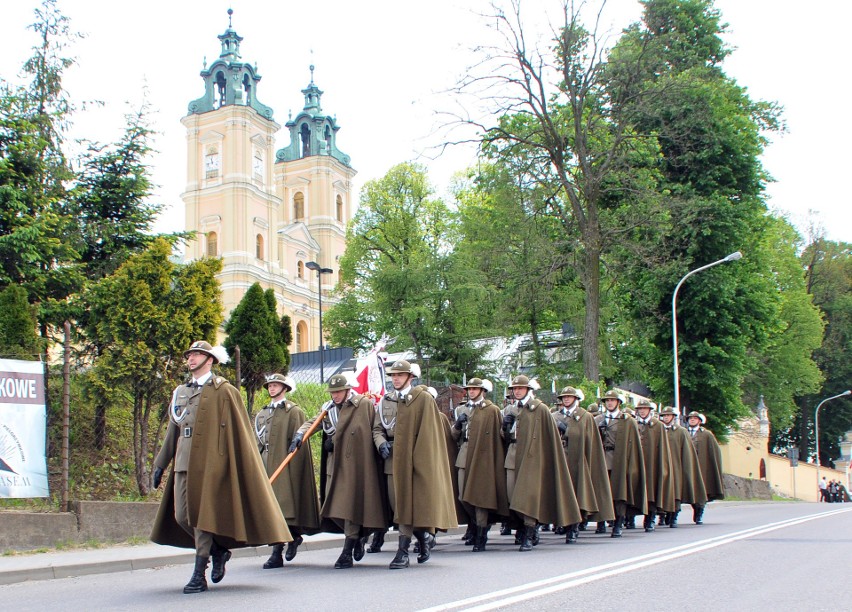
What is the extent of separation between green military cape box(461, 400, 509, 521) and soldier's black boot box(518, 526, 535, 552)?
0.36 m

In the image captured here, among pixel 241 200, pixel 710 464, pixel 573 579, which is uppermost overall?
pixel 241 200

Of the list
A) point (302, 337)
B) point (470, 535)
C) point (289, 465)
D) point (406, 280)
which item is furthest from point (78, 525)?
point (302, 337)

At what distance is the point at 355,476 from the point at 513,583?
2635mm

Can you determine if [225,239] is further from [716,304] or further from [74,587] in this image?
[74,587]

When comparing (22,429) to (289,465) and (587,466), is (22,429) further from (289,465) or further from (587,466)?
(587,466)

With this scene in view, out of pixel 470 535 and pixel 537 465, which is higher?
pixel 537 465

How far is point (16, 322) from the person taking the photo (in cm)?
1420

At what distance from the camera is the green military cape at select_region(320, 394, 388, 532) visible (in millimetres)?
10141

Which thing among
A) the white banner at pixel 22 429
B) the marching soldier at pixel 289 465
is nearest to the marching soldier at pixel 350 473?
the marching soldier at pixel 289 465

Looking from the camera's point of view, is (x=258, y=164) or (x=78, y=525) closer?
(x=78, y=525)

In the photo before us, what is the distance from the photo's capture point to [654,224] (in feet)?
88.5

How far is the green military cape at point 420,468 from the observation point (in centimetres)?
1004

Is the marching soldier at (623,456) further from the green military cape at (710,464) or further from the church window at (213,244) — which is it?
the church window at (213,244)

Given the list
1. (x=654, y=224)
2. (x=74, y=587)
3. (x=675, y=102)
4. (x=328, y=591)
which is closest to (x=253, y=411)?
(x=74, y=587)
